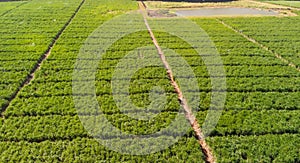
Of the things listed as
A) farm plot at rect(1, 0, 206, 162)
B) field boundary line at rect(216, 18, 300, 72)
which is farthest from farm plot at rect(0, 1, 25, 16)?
field boundary line at rect(216, 18, 300, 72)

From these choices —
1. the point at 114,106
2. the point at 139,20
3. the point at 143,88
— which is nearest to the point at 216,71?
the point at 143,88

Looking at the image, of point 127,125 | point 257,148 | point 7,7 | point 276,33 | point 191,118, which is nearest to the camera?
point 257,148

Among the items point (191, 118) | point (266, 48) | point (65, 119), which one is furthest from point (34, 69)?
point (266, 48)

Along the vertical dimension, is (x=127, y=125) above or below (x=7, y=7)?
below

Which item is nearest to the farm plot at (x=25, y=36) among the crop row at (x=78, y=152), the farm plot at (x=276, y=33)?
the crop row at (x=78, y=152)

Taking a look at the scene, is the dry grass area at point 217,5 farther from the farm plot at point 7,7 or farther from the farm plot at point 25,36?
the farm plot at point 7,7

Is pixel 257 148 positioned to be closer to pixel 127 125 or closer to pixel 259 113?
pixel 259 113

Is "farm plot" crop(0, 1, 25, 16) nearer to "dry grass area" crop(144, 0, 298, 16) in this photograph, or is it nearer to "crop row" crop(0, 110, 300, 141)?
"dry grass area" crop(144, 0, 298, 16)

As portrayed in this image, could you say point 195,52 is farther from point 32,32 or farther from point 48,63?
point 32,32
